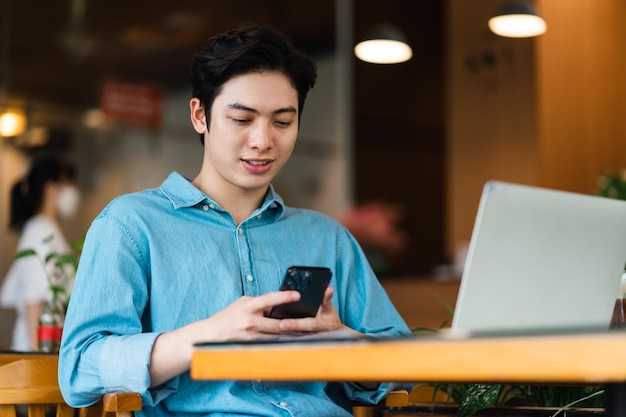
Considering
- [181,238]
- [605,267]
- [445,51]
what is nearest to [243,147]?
[181,238]

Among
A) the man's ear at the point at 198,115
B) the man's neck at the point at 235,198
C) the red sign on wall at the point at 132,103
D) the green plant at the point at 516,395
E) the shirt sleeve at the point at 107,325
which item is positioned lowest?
the green plant at the point at 516,395

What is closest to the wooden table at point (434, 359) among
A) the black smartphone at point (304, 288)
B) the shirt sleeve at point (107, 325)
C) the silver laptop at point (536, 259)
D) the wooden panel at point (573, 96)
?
the silver laptop at point (536, 259)

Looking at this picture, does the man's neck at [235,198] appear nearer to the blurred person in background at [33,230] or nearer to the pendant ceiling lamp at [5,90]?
the blurred person in background at [33,230]

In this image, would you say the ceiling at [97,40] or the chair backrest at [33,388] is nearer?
the chair backrest at [33,388]

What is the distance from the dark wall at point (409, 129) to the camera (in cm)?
787

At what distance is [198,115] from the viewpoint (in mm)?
2031

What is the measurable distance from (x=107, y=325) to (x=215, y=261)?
0.28 meters

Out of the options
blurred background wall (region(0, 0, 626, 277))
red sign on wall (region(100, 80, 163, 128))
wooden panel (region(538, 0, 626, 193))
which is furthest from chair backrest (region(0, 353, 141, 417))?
wooden panel (region(538, 0, 626, 193))

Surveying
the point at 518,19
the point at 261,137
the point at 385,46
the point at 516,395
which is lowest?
the point at 516,395

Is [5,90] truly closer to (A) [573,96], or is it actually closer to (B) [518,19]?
(B) [518,19]

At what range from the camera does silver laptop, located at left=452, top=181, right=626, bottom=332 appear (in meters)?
1.26

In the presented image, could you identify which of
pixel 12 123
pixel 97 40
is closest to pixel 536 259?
pixel 12 123

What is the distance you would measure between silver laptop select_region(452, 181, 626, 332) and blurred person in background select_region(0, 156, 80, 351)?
11.8ft

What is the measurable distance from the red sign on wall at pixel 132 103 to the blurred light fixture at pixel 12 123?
0.55 metres
